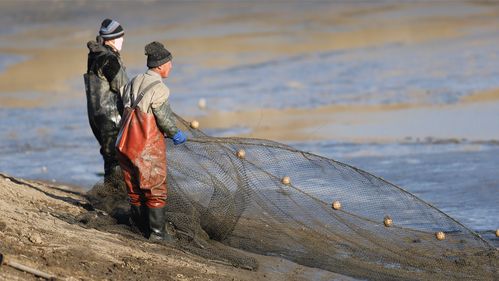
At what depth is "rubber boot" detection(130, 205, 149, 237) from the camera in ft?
24.9

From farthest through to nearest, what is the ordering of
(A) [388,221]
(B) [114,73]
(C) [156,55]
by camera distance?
(B) [114,73]
(A) [388,221]
(C) [156,55]

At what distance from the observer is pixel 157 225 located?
7520 millimetres

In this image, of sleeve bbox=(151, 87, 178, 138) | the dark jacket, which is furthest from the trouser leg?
the dark jacket

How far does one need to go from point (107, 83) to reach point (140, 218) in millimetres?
1255

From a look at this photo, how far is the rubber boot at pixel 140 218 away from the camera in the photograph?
759 cm

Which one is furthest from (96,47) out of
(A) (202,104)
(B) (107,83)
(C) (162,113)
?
(A) (202,104)

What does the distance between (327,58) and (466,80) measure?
15.3 feet

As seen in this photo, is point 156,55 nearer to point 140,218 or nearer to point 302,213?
point 140,218

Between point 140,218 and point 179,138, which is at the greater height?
point 179,138

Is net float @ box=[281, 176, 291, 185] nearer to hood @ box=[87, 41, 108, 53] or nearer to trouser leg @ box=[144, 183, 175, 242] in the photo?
trouser leg @ box=[144, 183, 175, 242]

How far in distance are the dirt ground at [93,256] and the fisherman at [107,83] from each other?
702 millimetres

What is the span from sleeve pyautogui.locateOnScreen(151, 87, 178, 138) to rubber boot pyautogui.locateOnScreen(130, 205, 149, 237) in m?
0.65

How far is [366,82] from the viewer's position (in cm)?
1784

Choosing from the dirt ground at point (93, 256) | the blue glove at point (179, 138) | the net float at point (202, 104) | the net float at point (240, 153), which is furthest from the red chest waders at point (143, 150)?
the net float at point (202, 104)
